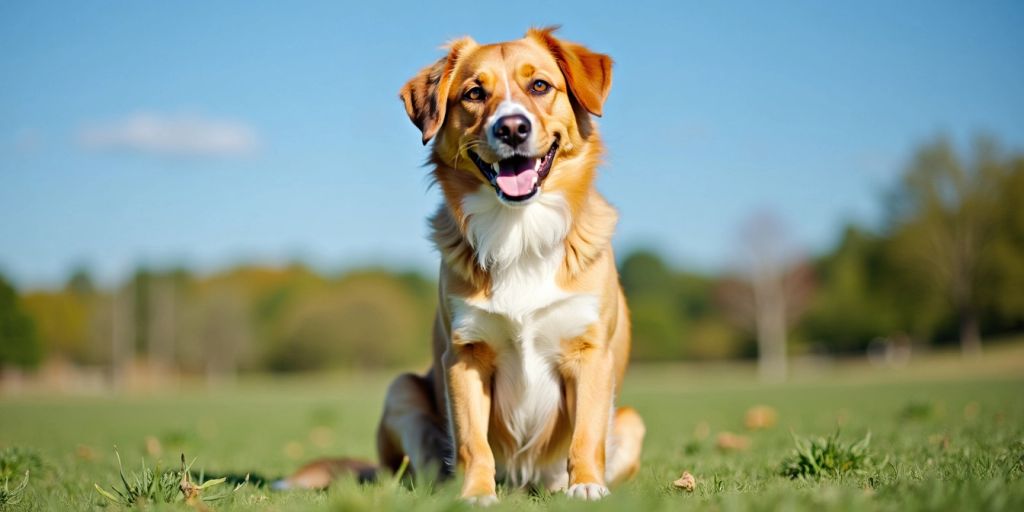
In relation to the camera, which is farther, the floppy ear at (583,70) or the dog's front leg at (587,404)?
the floppy ear at (583,70)

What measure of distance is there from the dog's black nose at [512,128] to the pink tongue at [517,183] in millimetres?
226

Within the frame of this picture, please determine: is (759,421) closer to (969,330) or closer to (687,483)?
(687,483)

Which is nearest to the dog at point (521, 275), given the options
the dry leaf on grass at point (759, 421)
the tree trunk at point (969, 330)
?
the dry leaf on grass at point (759, 421)

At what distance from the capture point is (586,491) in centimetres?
375

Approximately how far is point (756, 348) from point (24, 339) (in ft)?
153

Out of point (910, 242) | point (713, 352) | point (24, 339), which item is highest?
point (910, 242)

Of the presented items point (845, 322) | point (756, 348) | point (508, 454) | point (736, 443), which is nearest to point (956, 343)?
point (845, 322)

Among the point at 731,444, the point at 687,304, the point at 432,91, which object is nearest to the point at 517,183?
the point at 432,91

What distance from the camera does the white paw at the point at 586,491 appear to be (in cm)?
369

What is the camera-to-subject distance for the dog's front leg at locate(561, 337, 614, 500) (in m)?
3.96

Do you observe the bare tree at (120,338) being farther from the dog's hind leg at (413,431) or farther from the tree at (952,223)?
the dog's hind leg at (413,431)

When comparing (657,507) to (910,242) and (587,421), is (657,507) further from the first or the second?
(910,242)

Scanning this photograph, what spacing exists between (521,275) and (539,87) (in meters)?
1.06

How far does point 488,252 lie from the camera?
13.9 ft
